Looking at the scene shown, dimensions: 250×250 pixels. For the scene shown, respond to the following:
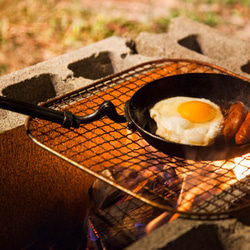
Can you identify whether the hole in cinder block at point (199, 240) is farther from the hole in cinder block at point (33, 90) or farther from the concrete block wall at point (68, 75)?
the hole in cinder block at point (33, 90)

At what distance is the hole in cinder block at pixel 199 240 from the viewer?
1665mm

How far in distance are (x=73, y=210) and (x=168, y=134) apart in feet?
4.31

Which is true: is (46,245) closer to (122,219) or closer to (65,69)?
(122,219)

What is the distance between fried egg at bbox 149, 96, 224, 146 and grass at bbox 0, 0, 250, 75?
3.56 meters

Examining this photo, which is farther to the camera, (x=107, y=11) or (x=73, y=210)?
(x=107, y=11)

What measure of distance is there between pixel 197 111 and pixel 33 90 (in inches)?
57.2

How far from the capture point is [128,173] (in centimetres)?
281

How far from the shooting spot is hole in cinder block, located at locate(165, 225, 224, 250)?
167 cm

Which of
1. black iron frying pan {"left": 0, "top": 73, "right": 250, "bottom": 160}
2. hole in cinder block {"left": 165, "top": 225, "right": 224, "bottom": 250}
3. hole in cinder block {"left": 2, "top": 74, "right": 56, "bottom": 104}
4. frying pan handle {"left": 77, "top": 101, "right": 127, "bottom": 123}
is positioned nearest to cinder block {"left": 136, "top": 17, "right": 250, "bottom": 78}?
black iron frying pan {"left": 0, "top": 73, "right": 250, "bottom": 160}

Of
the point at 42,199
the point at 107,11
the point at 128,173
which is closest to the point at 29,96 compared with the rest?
the point at 42,199

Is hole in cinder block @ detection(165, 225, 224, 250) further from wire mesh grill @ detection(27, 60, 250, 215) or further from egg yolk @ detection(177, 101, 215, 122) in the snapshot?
egg yolk @ detection(177, 101, 215, 122)

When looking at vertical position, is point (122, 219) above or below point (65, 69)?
below

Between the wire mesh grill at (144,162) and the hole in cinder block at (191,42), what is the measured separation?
19.7 inches

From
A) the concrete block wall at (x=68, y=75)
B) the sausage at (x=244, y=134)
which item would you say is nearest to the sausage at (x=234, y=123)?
the sausage at (x=244, y=134)
